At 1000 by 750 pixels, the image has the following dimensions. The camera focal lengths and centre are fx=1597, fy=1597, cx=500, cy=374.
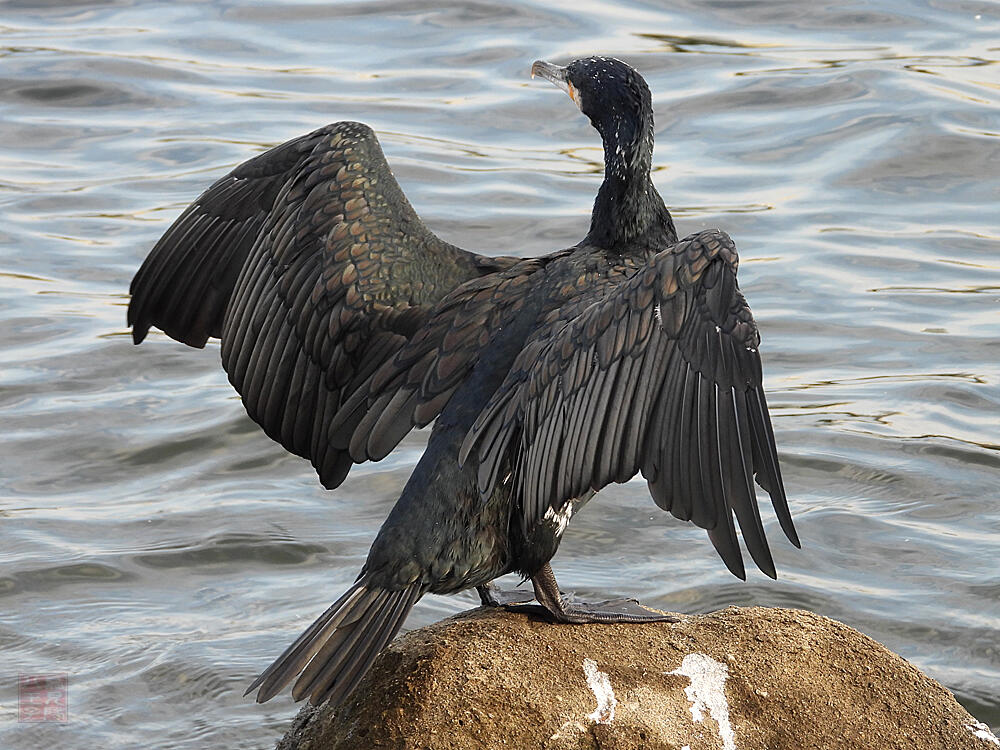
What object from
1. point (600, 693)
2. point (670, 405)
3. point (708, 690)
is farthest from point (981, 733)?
point (670, 405)

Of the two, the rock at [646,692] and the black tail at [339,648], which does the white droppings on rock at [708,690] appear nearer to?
the rock at [646,692]

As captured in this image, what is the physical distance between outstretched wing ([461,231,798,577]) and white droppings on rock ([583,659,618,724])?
0.43 m

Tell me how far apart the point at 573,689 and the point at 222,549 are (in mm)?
3401

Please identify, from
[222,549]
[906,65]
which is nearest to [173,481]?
[222,549]

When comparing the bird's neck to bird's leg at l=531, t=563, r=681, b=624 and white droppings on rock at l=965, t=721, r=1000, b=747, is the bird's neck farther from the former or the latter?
white droppings on rock at l=965, t=721, r=1000, b=747

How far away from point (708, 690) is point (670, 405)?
0.80 meters

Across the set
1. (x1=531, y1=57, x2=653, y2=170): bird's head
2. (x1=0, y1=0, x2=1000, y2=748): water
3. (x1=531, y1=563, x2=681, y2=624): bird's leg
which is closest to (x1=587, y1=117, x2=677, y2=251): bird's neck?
(x1=531, y1=57, x2=653, y2=170): bird's head

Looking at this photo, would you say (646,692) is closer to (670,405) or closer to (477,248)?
(670,405)

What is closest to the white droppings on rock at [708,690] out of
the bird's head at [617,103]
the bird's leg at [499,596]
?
the bird's leg at [499,596]

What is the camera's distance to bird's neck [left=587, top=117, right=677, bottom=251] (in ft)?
16.3

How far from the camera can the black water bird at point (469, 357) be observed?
417cm

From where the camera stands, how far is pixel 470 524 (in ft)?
14.6

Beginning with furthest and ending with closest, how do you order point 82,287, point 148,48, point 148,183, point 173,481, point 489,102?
point 148,48 → point 489,102 → point 148,183 → point 82,287 → point 173,481

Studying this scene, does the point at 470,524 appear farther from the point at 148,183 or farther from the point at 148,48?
the point at 148,48
